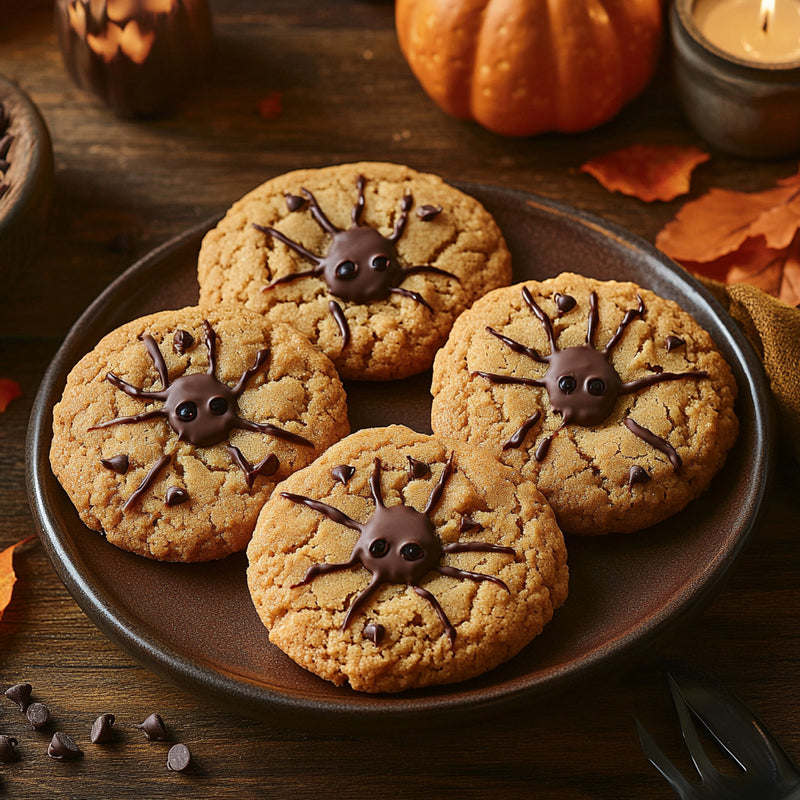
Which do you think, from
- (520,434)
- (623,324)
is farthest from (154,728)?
(623,324)

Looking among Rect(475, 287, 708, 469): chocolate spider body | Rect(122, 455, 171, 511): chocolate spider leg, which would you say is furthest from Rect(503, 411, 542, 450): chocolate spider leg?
Rect(122, 455, 171, 511): chocolate spider leg

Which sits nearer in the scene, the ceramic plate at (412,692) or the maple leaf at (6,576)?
the ceramic plate at (412,692)

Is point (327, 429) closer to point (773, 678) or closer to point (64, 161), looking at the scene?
point (773, 678)

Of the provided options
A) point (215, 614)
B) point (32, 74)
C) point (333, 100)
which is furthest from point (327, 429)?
point (32, 74)

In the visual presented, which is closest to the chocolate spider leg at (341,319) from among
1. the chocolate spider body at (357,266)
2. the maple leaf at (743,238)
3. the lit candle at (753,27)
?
the chocolate spider body at (357,266)

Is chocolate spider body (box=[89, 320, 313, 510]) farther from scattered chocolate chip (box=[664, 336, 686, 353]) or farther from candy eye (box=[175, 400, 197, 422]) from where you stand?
scattered chocolate chip (box=[664, 336, 686, 353])

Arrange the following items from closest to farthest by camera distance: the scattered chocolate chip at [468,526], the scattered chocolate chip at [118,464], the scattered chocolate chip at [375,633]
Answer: the scattered chocolate chip at [375,633] → the scattered chocolate chip at [468,526] → the scattered chocolate chip at [118,464]

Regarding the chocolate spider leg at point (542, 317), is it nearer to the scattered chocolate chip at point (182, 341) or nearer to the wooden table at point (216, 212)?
the wooden table at point (216, 212)
